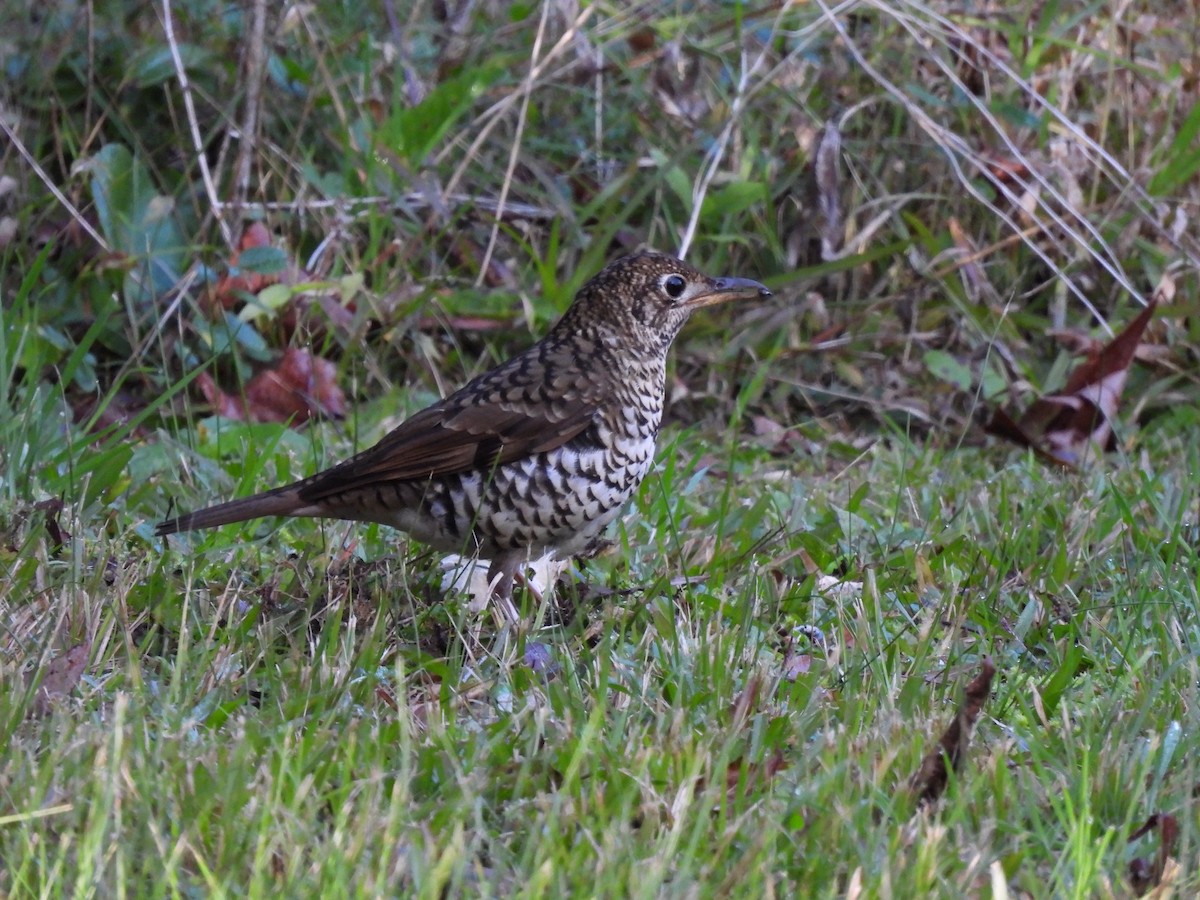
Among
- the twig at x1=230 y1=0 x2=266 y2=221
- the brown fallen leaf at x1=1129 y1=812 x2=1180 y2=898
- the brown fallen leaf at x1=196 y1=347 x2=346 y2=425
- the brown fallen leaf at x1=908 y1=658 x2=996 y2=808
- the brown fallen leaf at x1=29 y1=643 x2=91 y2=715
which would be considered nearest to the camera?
the brown fallen leaf at x1=1129 y1=812 x2=1180 y2=898

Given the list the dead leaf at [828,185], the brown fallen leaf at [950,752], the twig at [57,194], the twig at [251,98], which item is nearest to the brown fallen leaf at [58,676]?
the brown fallen leaf at [950,752]

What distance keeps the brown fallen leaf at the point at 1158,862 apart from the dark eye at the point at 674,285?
6.64ft

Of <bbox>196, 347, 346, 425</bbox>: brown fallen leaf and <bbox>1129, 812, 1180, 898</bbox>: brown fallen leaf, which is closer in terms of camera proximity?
<bbox>1129, 812, 1180, 898</bbox>: brown fallen leaf

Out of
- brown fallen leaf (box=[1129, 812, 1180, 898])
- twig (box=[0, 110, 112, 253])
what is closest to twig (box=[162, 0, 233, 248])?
twig (box=[0, 110, 112, 253])

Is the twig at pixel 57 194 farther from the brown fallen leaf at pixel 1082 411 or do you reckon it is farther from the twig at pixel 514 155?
the brown fallen leaf at pixel 1082 411

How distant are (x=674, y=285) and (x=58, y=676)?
1.90 metres

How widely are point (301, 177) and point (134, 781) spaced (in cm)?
400

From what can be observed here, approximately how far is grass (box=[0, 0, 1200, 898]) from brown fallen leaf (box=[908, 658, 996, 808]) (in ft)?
0.10

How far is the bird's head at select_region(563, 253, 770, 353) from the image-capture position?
4.21 m

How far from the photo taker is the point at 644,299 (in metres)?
4.25

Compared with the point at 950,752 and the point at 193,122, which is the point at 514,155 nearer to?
the point at 193,122

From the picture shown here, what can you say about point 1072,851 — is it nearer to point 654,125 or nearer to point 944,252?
point 944,252

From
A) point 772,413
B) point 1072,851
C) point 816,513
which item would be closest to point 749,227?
point 772,413

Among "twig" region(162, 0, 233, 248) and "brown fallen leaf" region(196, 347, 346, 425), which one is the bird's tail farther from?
"twig" region(162, 0, 233, 248)
